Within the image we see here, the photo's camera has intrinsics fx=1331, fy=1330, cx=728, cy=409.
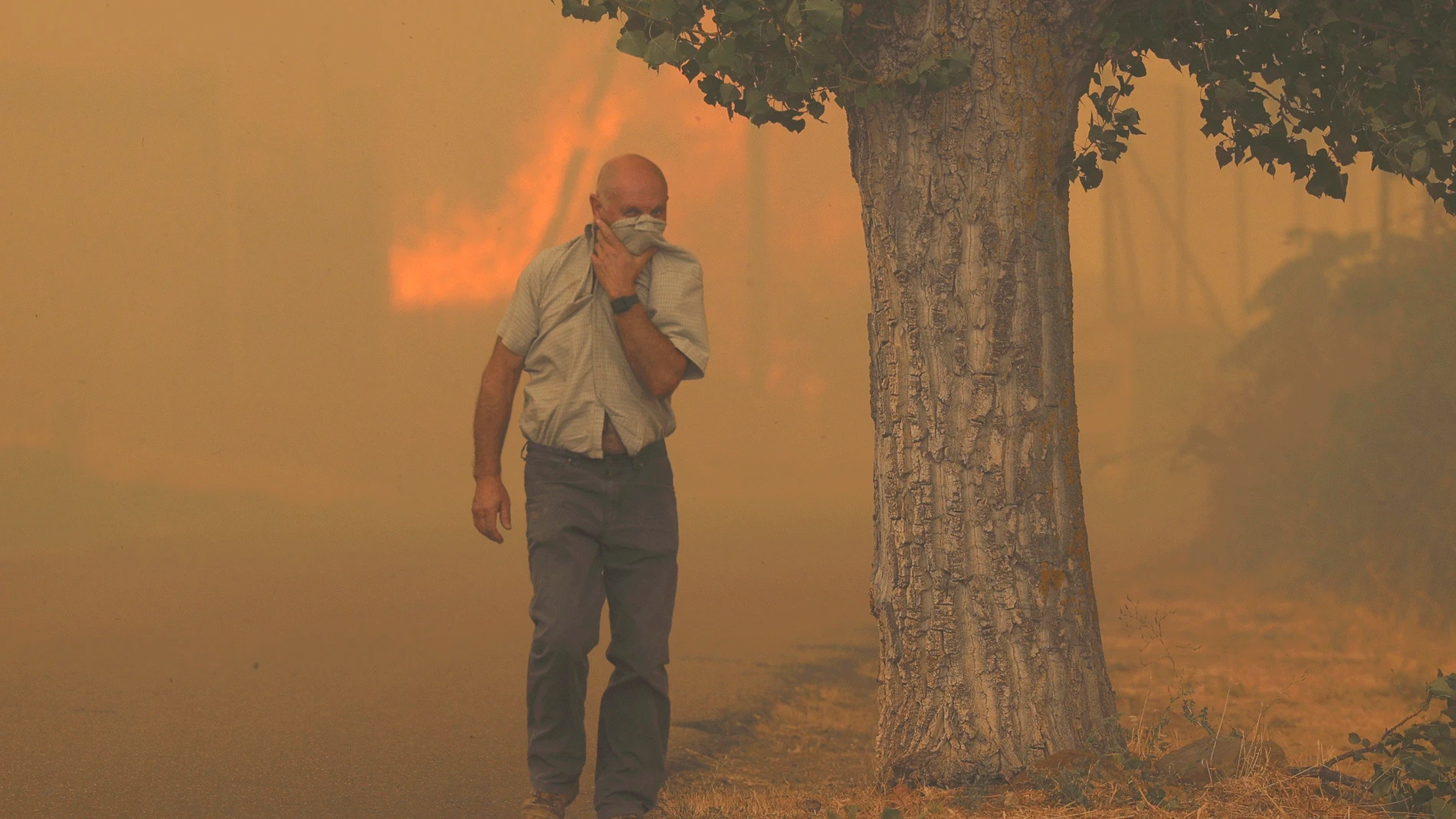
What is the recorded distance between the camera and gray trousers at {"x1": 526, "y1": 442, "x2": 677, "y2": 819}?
4.41m

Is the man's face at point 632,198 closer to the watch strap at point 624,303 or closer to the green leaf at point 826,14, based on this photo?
the watch strap at point 624,303

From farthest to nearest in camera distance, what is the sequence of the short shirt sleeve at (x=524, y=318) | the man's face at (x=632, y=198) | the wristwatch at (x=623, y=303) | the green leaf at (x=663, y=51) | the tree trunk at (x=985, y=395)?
the tree trunk at (x=985, y=395), the green leaf at (x=663, y=51), the short shirt sleeve at (x=524, y=318), the man's face at (x=632, y=198), the wristwatch at (x=623, y=303)

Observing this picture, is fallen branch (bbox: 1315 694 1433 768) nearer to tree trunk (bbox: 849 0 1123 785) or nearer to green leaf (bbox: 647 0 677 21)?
tree trunk (bbox: 849 0 1123 785)

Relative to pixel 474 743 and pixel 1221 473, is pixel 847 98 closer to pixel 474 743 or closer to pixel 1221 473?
pixel 474 743

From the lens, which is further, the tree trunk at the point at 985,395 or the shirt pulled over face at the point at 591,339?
the tree trunk at the point at 985,395

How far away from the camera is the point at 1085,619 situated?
504 cm

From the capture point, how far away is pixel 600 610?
4.51 m

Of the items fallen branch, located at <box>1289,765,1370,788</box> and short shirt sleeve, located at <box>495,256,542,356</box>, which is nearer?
short shirt sleeve, located at <box>495,256,542,356</box>

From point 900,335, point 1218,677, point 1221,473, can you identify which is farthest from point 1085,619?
point 1221,473

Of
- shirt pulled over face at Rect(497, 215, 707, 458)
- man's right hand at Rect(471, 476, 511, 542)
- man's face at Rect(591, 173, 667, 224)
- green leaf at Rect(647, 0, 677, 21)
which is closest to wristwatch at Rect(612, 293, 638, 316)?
shirt pulled over face at Rect(497, 215, 707, 458)

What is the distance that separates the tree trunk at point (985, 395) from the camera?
4871 mm

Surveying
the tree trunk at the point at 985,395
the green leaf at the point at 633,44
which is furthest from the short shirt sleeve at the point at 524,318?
the tree trunk at the point at 985,395

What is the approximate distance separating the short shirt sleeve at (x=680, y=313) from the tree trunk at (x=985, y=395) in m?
0.90

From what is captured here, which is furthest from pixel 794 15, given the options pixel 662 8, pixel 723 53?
pixel 662 8
